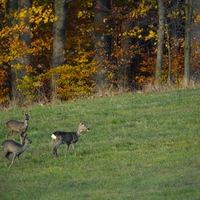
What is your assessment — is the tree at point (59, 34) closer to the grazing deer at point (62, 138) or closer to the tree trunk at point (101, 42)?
the tree trunk at point (101, 42)

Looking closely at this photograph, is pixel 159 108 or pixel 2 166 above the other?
pixel 159 108

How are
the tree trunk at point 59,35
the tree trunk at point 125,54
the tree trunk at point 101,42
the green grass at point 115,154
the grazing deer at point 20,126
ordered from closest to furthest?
the green grass at point 115,154, the grazing deer at point 20,126, the tree trunk at point 59,35, the tree trunk at point 101,42, the tree trunk at point 125,54

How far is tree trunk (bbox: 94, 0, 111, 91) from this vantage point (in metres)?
38.2

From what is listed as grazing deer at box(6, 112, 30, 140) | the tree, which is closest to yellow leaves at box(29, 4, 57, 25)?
the tree

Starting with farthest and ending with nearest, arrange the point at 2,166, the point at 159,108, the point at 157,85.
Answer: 1. the point at 157,85
2. the point at 159,108
3. the point at 2,166

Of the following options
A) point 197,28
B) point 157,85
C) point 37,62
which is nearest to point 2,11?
point 37,62

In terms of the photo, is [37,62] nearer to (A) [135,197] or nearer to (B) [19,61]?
(B) [19,61]

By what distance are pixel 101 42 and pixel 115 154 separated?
2225 cm

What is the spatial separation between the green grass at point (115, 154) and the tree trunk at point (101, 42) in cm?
1222

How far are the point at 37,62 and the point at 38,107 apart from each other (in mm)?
17208

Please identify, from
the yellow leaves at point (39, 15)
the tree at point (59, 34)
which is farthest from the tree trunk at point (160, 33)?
the yellow leaves at point (39, 15)

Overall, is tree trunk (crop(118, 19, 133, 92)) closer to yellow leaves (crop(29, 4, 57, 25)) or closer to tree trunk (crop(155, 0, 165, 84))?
tree trunk (crop(155, 0, 165, 84))

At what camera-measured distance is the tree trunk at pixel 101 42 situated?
38.2 metres

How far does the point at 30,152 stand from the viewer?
17703 mm
